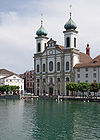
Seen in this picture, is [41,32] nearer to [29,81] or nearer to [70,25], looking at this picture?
[70,25]

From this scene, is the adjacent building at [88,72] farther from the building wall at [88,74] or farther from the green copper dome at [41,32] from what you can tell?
the green copper dome at [41,32]

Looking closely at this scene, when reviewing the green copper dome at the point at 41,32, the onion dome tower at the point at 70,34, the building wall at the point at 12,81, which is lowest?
the building wall at the point at 12,81

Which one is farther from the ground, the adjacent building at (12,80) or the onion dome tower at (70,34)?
the onion dome tower at (70,34)

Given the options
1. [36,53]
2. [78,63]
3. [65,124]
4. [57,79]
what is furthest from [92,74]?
[65,124]

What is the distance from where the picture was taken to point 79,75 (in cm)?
8525

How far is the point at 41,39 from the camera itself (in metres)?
99.4

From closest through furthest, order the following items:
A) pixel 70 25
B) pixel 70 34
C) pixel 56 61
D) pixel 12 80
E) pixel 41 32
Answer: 1. pixel 70 34
2. pixel 70 25
3. pixel 56 61
4. pixel 41 32
5. pixel 12 80

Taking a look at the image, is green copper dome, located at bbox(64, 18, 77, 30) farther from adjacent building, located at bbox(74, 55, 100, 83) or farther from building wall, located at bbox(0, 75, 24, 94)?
building wall, located at bbox(0, 75, 24, 94)

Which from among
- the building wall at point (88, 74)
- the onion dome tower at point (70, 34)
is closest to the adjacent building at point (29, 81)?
the onion dome tower at point (70, 34)

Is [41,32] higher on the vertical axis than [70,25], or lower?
higher

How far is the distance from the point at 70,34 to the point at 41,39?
15.0m

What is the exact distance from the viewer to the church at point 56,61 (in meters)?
87.9

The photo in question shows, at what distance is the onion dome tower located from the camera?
88.6m

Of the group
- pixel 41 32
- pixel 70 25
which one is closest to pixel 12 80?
pixel 41 32
